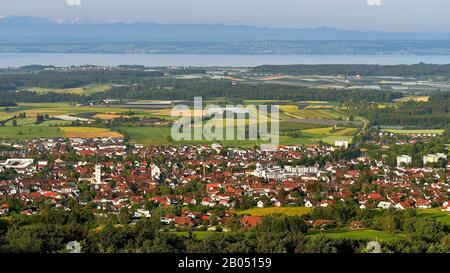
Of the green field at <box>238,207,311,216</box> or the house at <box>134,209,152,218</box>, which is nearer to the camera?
the house at <box>134,209,152,218</box>

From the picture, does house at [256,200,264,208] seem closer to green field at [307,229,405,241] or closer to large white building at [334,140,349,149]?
green field at [307,229,405,241]

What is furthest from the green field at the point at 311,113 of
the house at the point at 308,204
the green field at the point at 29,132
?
the house at the point at 308,204

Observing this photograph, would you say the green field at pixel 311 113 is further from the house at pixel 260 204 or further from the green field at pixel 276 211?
the green field at pixel 276 211

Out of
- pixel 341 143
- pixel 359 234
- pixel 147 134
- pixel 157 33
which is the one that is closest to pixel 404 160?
pixel 341 143

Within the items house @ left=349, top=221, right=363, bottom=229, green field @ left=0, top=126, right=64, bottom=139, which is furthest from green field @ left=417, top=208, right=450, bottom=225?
green field @ left=0, top=126, right=64, bottom=139

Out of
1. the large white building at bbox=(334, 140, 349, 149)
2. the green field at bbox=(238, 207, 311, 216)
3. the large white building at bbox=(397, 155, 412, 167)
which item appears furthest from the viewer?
the large white building at bbox=(334, 140, 349, 149)

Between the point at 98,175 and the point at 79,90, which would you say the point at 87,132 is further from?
the point at 79,90

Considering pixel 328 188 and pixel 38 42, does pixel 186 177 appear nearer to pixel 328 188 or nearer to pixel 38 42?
pixel 328 188
